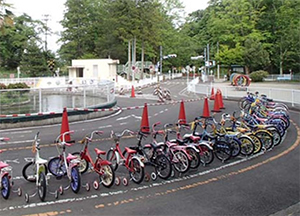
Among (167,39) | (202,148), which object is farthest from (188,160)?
(167,39)

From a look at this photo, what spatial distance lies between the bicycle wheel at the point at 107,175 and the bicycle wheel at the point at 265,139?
4793mm

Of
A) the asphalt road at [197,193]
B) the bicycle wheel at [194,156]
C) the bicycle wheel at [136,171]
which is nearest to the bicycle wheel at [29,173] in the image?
the asphalt road at [197,193]

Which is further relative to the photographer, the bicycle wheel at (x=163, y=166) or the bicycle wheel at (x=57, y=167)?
the bicycle wheel at (x=163, y=166)

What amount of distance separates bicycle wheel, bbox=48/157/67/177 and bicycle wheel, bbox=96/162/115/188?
0.81 metres

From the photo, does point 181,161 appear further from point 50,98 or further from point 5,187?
point 50,98

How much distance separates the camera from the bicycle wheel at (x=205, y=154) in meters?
8.21

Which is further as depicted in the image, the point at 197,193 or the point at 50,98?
the point at 50,98

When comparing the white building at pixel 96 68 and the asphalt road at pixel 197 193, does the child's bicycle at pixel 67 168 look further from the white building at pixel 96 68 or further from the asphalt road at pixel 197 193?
the white building at pixel 96 68

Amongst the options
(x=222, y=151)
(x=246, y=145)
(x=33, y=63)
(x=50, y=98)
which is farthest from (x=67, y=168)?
(x=33, y=63)

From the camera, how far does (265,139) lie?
384 inches

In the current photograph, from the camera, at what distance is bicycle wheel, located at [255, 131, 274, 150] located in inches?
381

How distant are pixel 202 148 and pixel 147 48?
64.3 meters

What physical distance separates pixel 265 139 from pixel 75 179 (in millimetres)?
5763

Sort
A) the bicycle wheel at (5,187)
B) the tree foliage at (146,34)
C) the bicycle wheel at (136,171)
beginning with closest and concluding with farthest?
the bicycle wheel at (5,187), the bicycle wheel at (136,171), the tree foliage at (146,34)
